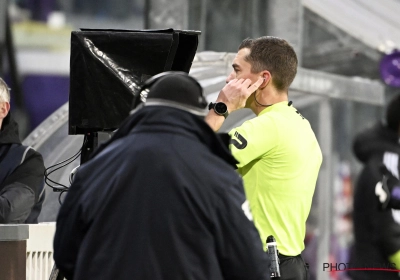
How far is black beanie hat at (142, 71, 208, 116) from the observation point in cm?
296

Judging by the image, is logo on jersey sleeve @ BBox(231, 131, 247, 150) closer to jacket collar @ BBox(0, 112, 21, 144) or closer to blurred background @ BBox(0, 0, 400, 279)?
jacket collar @ BBox(0, 112, 21, 144)

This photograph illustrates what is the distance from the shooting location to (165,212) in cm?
284

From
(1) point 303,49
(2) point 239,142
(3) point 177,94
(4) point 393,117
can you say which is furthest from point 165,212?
(1) point 303,49

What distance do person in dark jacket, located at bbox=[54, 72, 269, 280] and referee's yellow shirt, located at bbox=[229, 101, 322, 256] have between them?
3.37 feet

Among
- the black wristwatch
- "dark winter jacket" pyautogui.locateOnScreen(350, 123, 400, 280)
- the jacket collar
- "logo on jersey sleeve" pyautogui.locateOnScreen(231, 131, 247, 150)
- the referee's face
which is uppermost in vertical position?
the referee's face

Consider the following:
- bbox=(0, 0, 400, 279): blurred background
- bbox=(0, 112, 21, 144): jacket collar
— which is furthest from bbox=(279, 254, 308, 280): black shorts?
bbox=(0, 0, 400, 279): blurred background

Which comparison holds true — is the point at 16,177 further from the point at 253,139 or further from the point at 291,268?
the point at 291,268

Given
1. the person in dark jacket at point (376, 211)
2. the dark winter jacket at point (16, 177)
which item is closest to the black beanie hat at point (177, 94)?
the dark winter jacket at point (16, 177)

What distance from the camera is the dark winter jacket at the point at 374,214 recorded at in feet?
18.0

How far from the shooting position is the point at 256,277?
9.65 ft

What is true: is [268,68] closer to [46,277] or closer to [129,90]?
[129,90]

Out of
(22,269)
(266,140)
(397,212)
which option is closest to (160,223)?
(266,140)

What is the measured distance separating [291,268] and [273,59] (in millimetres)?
958

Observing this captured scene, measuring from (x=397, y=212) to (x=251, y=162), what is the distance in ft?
5.94
